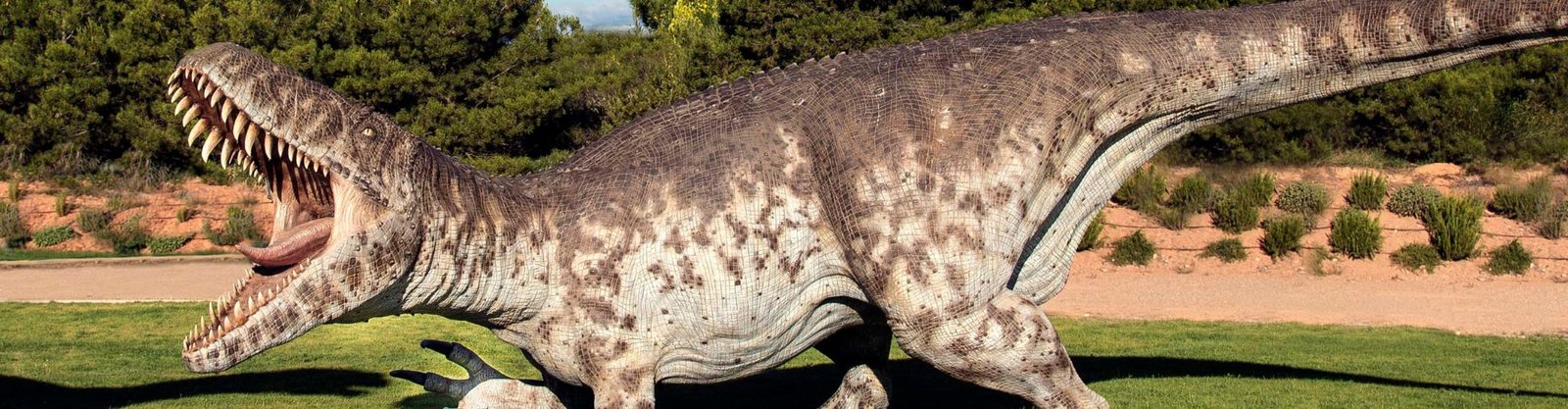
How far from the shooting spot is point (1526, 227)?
16.0 m

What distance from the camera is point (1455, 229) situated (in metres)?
15.4

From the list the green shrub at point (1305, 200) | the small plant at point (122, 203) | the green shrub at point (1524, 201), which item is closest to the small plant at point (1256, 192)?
the green shrub at point (1305, 200)

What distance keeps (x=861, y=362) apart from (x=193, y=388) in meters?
4.40

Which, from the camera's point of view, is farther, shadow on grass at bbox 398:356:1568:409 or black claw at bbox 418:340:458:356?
shadow on grass at bbox 398:356:1568:409

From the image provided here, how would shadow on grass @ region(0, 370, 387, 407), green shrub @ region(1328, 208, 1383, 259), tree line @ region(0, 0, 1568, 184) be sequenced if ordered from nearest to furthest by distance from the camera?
1. shadow on grass @ region(0, 370, 387, 407)
2. green shrub @ region(1328, 208, 1383, 259)
3. tree line @ region(0, 0, 1568, 184)

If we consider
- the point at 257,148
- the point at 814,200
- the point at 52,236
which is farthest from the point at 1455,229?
the point at 52,236

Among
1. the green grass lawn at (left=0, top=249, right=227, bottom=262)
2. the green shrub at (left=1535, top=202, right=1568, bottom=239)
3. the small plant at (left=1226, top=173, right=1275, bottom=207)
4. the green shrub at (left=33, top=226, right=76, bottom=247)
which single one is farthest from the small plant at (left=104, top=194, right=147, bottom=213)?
the green shrub at (left=1535, top=202, right=1568, bottom=239)

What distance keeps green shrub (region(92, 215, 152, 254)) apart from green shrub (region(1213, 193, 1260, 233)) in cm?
1422

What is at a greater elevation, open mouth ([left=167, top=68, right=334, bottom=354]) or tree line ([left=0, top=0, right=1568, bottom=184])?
tree line ([left=0, top=0, right=1568, bottom=184])

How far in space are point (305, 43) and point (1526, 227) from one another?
16.4m

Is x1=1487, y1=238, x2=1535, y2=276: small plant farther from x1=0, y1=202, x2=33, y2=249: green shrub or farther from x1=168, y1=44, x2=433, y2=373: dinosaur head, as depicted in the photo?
x1=0, y1=202, x2=33, y2=249: green shrub

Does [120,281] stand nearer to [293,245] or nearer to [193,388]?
[193,388]

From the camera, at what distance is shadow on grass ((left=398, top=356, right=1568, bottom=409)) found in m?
7.78

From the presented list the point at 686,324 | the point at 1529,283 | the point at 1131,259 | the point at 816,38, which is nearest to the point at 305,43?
the point at 816,38
